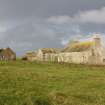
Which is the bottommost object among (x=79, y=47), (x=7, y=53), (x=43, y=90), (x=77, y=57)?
(x=43, y=90)

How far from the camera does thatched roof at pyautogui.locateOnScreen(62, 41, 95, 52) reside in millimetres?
90850

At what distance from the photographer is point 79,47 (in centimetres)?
9338

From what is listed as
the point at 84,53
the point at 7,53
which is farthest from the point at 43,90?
the point at 7,53

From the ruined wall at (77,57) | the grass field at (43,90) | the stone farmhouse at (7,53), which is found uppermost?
the stone farmhouse at (7,53)

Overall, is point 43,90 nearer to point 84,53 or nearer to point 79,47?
point 84,53

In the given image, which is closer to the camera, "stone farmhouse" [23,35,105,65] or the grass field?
the grass field

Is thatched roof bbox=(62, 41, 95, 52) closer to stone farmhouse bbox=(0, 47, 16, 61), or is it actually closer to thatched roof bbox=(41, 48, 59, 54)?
thatched roof bbox=(41, 48, 59, 54)

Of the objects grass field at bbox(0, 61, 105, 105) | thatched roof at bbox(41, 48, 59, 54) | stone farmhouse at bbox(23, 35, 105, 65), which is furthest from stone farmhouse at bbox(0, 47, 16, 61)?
grass field at bbox(0, 61, 105, 105)

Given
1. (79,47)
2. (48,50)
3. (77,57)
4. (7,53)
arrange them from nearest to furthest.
A: 1. (77,57)
2. (79,47)
3. (7,53)
4. (48,50)

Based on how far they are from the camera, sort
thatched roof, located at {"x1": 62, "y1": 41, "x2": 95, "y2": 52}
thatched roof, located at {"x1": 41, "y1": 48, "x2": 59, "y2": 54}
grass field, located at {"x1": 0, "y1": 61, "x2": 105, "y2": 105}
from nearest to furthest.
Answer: grass field, located at {"x1": 0, "y1": 61, "x2": 105, "y2": 105} → thatched roof, located at {"x1": 62, "y1": 41, "x2": 95, "y2": 52} → thatched roof, located at {"x1": 41, "y1": 48, "x2": 59, "y2": 54}

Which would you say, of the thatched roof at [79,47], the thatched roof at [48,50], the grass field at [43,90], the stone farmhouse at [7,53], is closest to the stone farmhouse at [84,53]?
the thatched roof at [79,47]

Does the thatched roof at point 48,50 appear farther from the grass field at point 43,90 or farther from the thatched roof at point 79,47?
the grass field at point 43,90

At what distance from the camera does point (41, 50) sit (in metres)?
108

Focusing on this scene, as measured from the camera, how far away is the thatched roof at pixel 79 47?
298ft
